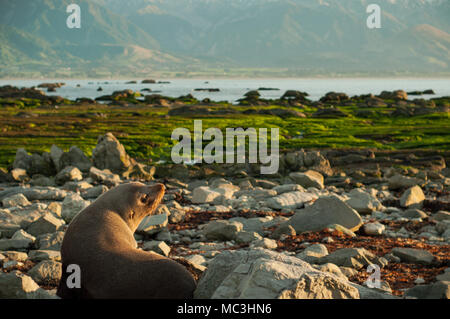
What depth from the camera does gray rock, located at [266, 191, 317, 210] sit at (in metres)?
18.3

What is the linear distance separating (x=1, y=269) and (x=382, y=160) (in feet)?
79.8

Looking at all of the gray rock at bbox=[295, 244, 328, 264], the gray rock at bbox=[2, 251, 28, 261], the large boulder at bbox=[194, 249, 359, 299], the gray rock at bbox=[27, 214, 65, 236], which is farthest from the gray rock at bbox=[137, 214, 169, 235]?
the large boulder at bbox=[194, 249, 359, 299]

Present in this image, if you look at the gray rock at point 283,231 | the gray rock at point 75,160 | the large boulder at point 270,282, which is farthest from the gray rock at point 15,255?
the gray rock at point 75,160

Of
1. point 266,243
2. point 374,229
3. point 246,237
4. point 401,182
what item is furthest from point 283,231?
point 401,182

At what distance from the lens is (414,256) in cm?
1157

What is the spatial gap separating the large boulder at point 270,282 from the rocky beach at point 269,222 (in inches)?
0.6

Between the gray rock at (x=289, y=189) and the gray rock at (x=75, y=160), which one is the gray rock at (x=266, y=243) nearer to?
the gray rock at (x=289, y=189)

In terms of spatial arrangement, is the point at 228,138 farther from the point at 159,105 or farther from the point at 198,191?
the point at 159,105

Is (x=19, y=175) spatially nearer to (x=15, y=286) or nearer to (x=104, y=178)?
(x=104, y=178)

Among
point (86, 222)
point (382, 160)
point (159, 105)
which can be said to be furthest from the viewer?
point (159, 105)
